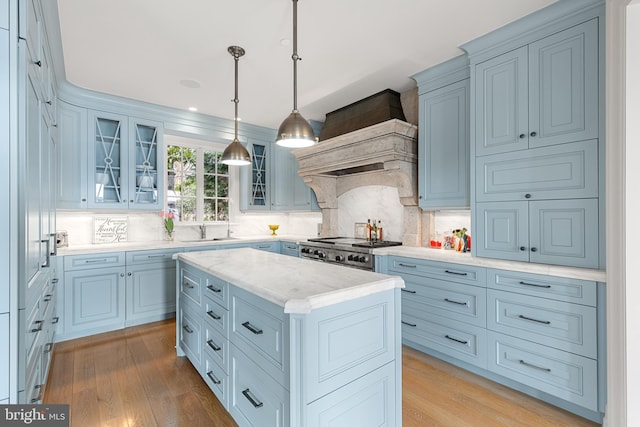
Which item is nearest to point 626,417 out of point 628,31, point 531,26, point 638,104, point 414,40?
point 638,104

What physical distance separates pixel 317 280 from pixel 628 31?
6.66 feet

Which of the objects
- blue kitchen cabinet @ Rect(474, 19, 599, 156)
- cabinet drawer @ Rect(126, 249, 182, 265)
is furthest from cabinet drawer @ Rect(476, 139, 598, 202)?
cabinet drawer @ Rect(126, 249, 182, 265)

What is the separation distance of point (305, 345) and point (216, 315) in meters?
0.92

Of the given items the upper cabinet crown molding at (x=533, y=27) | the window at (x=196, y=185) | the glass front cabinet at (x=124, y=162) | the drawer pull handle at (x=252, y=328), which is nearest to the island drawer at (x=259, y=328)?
the drawer pull handle at (x=252, y=328)

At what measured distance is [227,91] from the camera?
3445mm

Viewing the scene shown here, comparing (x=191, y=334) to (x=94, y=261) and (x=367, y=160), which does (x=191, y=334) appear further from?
(x=367, y=160)

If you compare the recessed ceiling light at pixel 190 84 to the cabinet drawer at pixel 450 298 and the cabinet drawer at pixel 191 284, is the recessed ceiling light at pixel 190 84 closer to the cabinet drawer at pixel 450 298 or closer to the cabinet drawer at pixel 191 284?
the cabinet drawer at pixel 191 284

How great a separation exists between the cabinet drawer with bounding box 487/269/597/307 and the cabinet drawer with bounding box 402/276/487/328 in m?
0.16

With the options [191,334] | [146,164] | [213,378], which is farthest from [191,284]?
[146,164]

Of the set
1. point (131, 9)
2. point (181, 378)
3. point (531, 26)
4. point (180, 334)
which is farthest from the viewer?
point (180, 334)

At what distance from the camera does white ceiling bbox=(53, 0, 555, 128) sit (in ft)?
6.84

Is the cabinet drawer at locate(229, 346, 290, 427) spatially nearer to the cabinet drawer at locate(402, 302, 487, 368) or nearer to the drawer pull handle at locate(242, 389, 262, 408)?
the drawer pull handle at locate(242, 389, 262, 408)

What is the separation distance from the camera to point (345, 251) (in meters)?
3.43

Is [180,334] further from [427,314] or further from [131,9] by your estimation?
[131,9]
